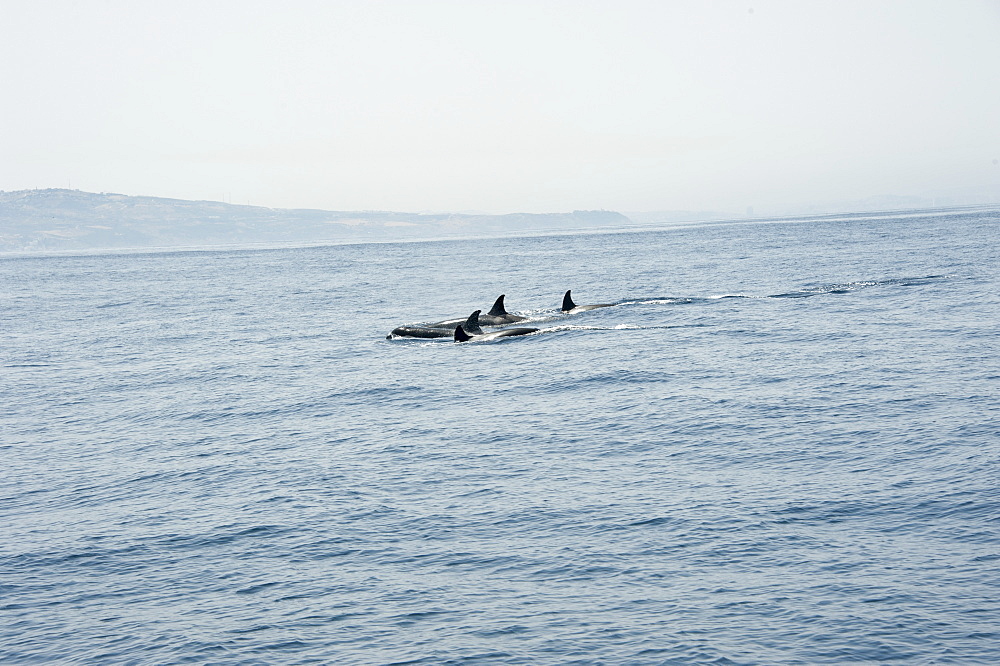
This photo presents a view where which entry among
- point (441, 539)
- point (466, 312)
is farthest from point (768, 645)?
point (466, 312)

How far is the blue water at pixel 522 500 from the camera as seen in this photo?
12.0 m

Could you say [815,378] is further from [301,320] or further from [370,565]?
[301,320]

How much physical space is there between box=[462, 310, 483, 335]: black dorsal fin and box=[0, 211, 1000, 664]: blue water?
104 inches

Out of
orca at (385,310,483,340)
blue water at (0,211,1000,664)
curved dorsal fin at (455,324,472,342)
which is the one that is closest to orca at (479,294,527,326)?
orca at (385,310,483,340)

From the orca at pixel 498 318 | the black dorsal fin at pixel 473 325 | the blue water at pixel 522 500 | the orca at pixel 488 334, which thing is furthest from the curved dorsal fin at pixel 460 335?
the orca at pixel 498 318

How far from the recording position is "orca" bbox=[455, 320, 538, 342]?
3991cm

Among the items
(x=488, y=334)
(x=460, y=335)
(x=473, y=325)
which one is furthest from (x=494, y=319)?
(x=460, y=335)

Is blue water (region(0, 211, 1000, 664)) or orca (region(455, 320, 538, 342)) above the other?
orca (region(455, 320, 538, 342))

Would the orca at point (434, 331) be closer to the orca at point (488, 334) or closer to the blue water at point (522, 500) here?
the orca at point (488, 334)

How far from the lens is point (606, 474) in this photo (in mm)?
18594

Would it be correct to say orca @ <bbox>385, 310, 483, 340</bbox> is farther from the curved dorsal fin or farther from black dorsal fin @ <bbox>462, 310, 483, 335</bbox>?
the curved dorsal fin

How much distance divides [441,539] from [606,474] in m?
4.56

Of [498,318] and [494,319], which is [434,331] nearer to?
[494,319]

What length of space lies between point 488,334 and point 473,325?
5.42ft
